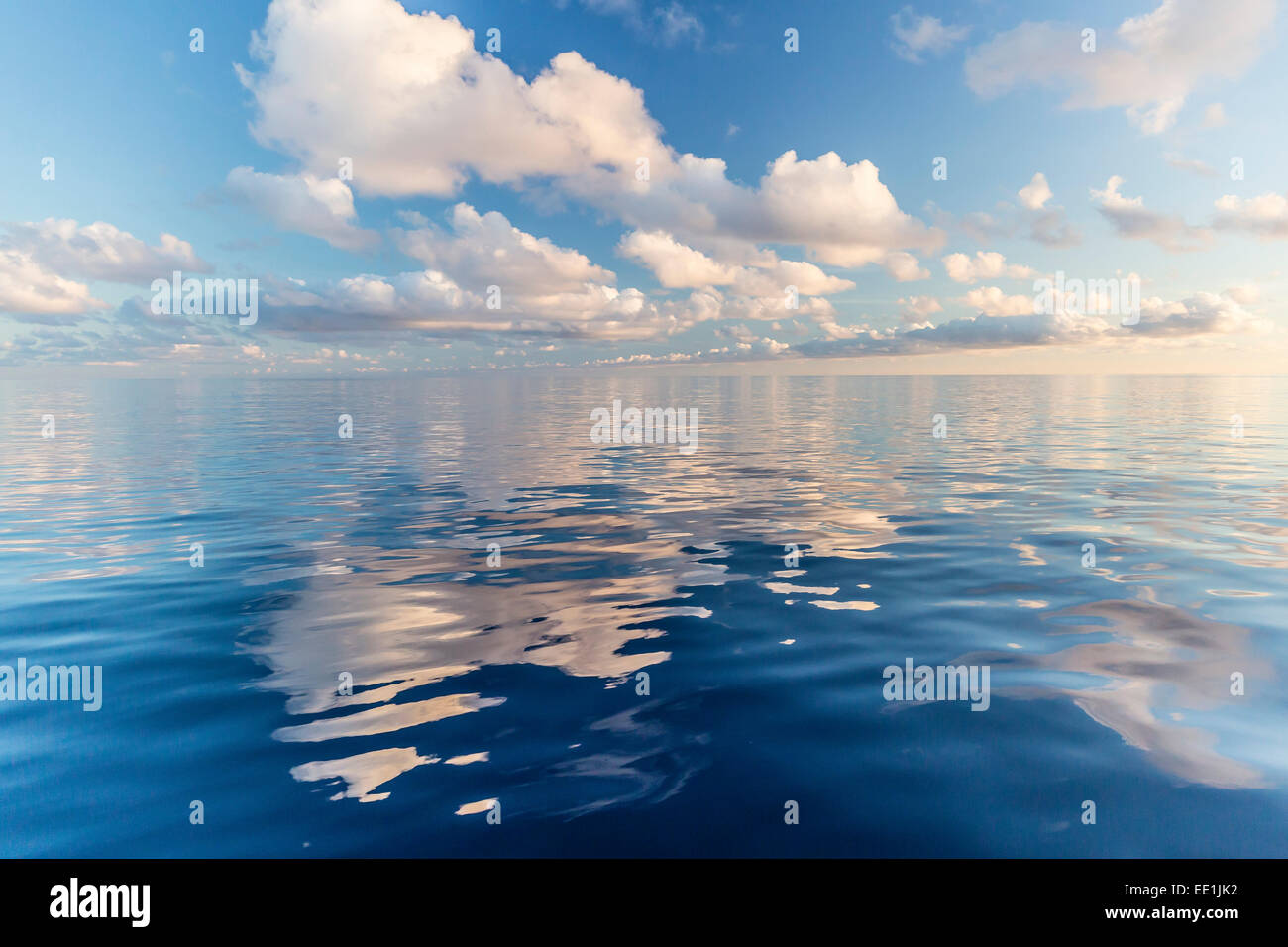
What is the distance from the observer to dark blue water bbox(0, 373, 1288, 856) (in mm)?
6316

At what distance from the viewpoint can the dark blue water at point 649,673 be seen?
6.32 metres

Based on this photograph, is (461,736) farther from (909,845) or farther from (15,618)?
(15,618)

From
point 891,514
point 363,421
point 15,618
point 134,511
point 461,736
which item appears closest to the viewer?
point 461,736

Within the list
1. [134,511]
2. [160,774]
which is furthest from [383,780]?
[134,511]

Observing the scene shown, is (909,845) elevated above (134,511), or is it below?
below

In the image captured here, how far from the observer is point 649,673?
968cm

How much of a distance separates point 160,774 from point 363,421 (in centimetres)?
5899
